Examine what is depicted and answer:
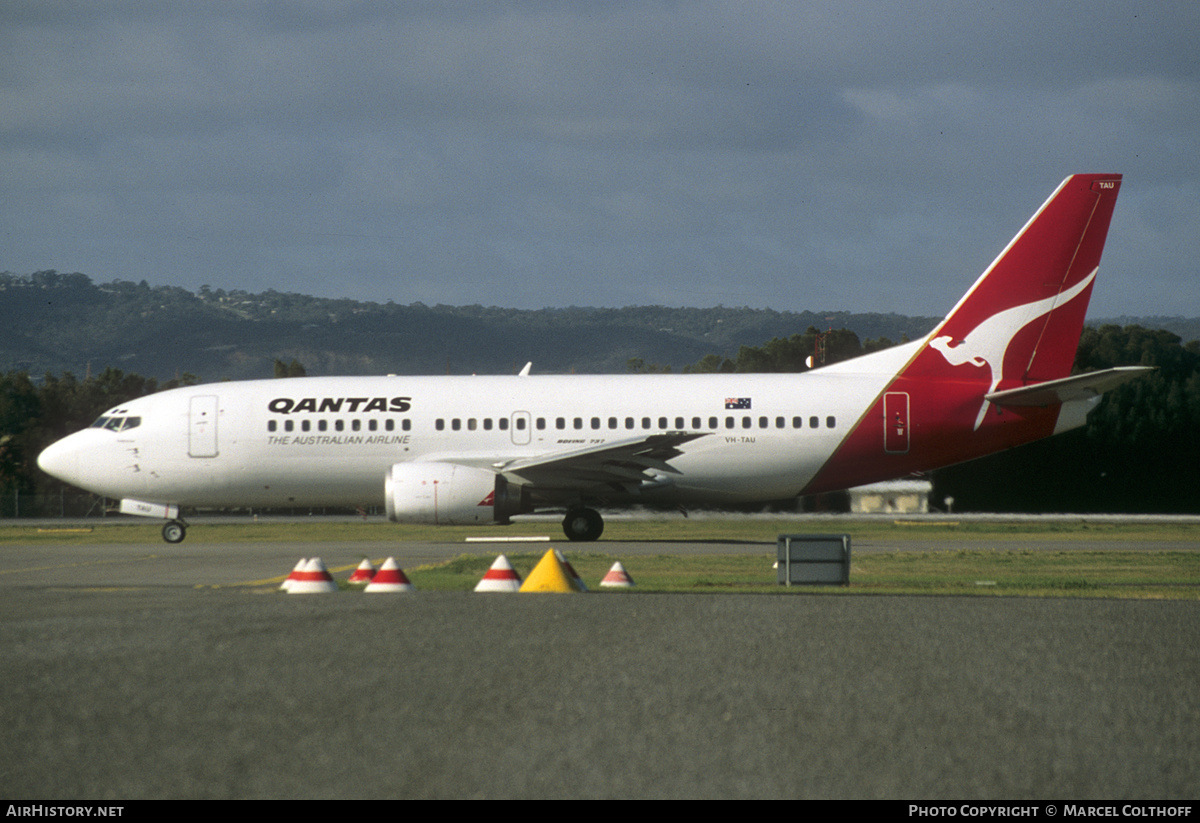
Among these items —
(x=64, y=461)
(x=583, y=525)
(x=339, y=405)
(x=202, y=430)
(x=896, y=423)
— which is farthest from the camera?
(x=64, y=461)

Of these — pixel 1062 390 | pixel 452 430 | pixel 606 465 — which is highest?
pixel 1062 390

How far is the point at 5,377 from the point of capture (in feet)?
241

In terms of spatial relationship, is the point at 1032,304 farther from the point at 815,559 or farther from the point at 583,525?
the point at 815,559

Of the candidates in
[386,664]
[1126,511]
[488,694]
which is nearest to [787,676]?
[488,694]

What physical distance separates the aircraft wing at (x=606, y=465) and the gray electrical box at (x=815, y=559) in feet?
32.4

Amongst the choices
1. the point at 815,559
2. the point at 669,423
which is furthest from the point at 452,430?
the point at 815,559

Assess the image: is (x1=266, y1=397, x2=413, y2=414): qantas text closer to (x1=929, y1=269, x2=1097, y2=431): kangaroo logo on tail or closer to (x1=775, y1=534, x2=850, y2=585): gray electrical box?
(x1=929, y1=269, x2=1097, y2=431): kangaroo logo on tail

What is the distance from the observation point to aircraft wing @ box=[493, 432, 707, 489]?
26312 mm

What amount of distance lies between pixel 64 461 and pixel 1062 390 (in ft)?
74.6

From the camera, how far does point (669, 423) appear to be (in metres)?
28.2

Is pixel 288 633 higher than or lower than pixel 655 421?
lower

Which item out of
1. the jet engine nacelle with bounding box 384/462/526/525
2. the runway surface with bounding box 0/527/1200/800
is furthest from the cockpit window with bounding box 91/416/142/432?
the runway surface with bounding box 0/527/1200/800

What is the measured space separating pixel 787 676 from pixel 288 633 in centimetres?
420
